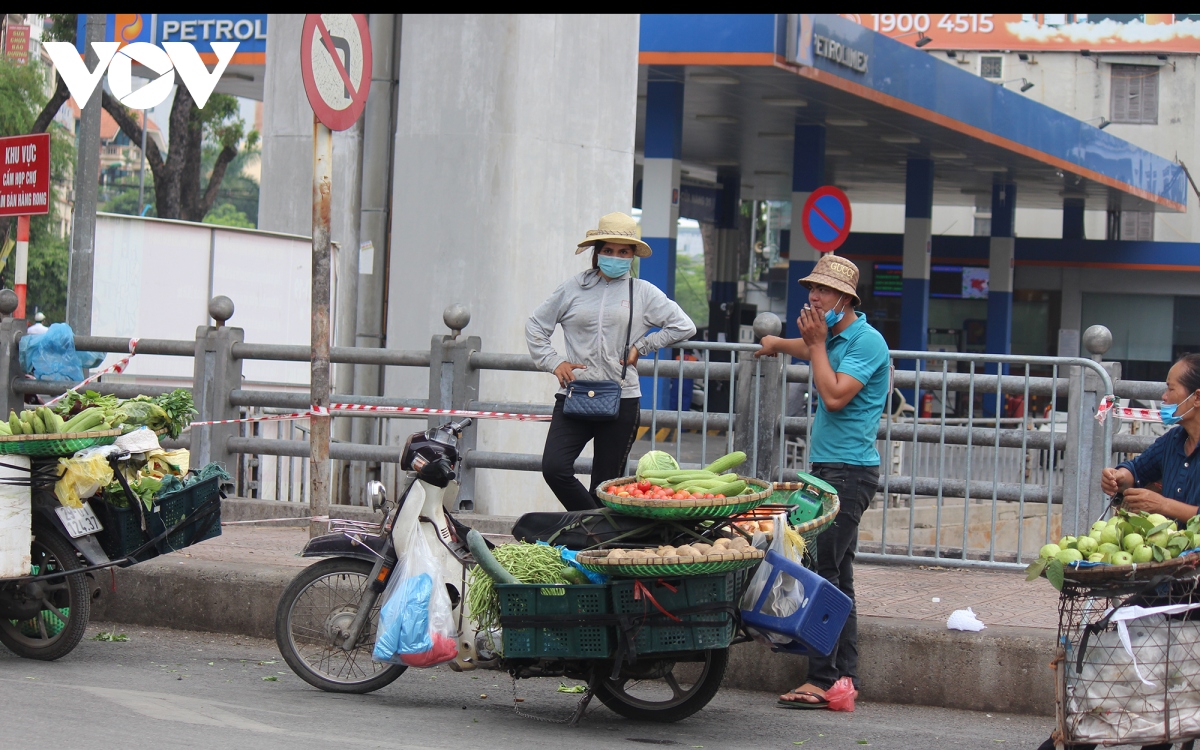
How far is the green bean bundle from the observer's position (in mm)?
5484

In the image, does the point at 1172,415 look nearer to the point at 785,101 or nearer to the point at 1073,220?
the point at 785,101

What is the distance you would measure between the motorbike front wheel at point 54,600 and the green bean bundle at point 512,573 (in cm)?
208

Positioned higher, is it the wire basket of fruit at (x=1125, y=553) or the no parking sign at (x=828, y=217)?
the no parking sign at (x=828, y=217)

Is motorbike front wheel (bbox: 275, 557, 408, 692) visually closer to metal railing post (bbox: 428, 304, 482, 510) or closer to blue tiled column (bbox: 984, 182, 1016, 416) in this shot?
metal railing post (bbox: 428, 304, 482, 510)

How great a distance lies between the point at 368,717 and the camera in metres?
5.61

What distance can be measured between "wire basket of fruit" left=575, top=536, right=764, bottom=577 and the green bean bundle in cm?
22

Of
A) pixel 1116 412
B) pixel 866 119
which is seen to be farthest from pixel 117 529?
pixel 866 119

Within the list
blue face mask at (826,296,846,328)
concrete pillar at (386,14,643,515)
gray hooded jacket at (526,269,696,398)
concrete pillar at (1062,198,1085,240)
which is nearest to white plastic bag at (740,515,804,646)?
blue face mask at (826,296,846,328)

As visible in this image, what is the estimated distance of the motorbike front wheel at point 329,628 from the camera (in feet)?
19.3

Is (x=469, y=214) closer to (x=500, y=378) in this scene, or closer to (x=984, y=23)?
(x=500, y=378)

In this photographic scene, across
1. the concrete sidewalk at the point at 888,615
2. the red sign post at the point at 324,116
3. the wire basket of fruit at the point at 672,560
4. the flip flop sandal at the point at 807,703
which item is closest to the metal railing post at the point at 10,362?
the concrete sidewalk at the point at 888,615

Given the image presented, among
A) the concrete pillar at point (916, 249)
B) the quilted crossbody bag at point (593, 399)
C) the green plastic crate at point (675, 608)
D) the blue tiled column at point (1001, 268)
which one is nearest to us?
the green plastic crate at point (675, 608)

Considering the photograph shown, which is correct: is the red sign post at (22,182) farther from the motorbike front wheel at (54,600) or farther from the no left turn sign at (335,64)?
the motorbike front wheel at (54,600)

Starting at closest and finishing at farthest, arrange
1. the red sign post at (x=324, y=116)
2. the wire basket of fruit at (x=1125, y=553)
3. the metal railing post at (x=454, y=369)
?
the wire basket of fruit at (x=1125, y=553), the red sign post at (x=324, y=116), the metal railing post at (x=454, y=369)
